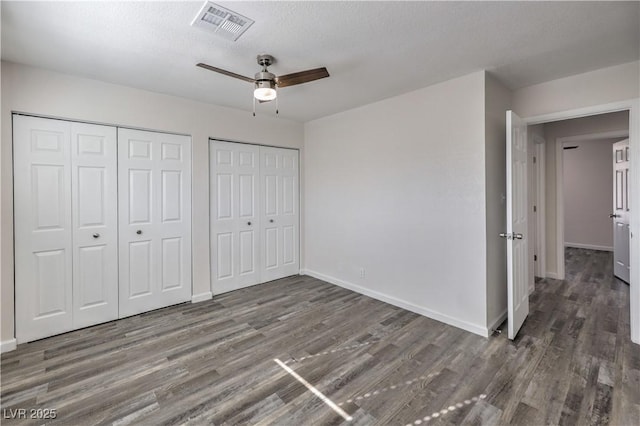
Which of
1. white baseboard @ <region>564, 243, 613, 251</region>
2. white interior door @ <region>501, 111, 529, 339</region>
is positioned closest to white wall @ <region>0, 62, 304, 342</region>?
white interior door @ <region>501, 111, 529, 339</region>

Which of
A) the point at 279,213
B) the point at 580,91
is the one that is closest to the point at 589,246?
the point at 580,91

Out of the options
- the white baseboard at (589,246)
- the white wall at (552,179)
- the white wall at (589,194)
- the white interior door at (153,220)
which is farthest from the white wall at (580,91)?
the white baseboard at (589,246)

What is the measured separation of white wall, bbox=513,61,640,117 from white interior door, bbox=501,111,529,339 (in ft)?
1.00

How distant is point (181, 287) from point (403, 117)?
344 cm

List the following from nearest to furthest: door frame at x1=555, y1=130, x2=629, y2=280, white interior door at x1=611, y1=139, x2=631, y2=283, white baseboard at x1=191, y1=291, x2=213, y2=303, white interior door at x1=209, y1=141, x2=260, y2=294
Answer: white baseboard at x1=191, y1=291, x2=213, y2=303 → white interior door at x1=209, y1=141, x2=260, y2=294 → white interior door at x1=611, y1=139, x2=631, y2=283 → door frame at x1=555, y1=130, x2=629, y2=280

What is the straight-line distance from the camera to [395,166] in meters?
3.46

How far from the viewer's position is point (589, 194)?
6.55 meters

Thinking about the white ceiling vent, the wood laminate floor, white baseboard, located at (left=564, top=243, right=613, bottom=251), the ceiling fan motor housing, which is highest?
the white ceiling vent

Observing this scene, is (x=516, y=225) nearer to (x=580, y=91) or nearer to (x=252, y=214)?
(x=580, y=91)

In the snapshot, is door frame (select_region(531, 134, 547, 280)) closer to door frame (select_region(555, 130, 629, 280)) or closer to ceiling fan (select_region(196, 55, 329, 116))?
door frame (select_region(555, 130, 629, 280))

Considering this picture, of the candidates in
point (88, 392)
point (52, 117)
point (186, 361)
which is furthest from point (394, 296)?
point (52, 117)

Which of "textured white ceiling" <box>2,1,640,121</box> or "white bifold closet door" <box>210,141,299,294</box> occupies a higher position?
"textured white ceiling" <box>2,1,640,121</box>

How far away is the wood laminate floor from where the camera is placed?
1.80 m

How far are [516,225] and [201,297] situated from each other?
12.2 feet
